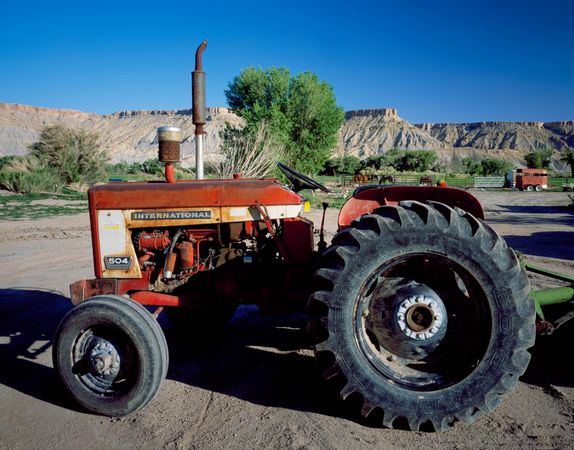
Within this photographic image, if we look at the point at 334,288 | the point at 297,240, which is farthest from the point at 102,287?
the point at 334,288

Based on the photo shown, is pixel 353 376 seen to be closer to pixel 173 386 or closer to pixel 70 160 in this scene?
pixel 173 386

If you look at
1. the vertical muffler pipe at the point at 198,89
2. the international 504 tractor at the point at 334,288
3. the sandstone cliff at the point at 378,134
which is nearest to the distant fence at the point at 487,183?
the international 504 tractor at the point at 334,288

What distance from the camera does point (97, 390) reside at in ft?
9.00

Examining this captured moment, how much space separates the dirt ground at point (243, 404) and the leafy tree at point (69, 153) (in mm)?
22789

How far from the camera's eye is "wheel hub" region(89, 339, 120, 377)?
2.70 meters

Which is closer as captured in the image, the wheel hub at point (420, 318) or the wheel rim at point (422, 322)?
the wheel rim at point (422, 322)

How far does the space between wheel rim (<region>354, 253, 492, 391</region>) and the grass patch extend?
13819 mm

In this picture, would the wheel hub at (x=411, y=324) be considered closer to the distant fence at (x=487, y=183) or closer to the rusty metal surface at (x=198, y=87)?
the rusty metal surface at (x=198, y=87)

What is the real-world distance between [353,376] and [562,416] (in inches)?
56.4

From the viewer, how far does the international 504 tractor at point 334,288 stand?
2381 mm

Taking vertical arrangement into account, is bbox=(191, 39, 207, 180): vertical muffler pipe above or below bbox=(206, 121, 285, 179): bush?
above

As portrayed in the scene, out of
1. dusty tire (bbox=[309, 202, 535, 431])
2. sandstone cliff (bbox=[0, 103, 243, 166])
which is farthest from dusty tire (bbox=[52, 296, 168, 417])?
sandstone cliff (bbox=[0, 103, 243, 166])

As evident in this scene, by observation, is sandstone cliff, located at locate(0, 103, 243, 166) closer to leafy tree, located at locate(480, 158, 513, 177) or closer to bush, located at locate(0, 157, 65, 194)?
leafy tree, located at locate(480, 158, 513, 177)

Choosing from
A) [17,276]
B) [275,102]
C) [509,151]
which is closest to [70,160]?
[275,102]
